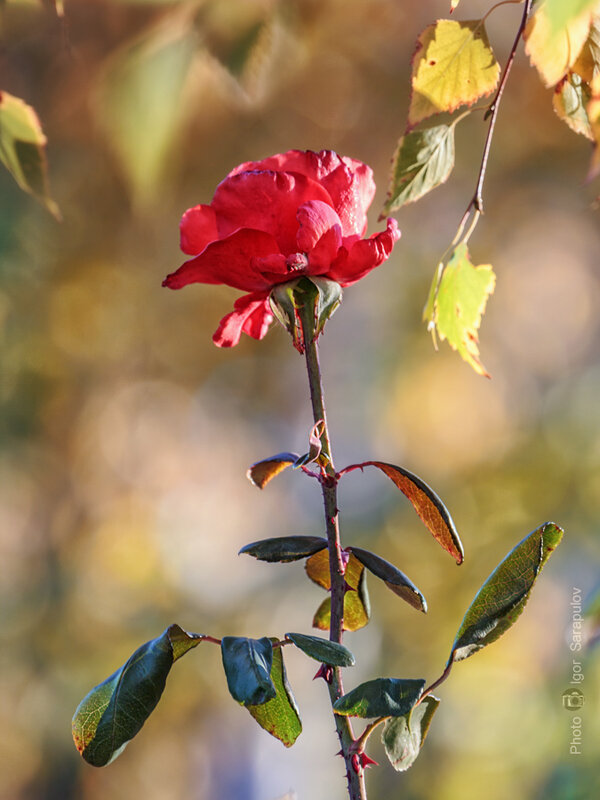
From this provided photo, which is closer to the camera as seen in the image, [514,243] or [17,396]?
[17,396]

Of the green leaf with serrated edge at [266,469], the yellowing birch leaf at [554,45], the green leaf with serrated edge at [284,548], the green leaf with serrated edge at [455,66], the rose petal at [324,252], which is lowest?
the green leaf with serrated edge at [284,548]

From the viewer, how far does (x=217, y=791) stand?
3.08ft

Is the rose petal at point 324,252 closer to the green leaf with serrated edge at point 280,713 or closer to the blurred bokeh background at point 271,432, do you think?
the green leaf with serrated edge at point 280,713

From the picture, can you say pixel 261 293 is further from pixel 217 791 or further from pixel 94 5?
pixel 217 791

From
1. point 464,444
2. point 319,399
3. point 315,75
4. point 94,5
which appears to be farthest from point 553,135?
point 319,399

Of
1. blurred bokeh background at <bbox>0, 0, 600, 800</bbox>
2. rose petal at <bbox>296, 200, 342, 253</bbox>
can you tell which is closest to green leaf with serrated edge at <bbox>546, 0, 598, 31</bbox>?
rose petal at <bbox>296, 200, 342, 253</bbox>

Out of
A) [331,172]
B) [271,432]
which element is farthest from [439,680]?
[271,432]

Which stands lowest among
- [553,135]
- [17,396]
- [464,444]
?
[464,444]

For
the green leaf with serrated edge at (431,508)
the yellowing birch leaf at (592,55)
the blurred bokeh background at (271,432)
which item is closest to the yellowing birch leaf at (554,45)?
the yellowing birch leaf at (592,55)

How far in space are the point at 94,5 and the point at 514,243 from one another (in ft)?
1.96

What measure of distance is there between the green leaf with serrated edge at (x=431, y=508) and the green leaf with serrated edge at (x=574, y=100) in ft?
0.31

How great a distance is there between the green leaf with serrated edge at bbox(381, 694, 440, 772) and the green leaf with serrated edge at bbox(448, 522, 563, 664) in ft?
0.06

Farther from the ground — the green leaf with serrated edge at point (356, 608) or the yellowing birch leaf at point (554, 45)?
the yellowing birch leaf at point (554, 45)

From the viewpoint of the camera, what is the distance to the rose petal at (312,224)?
0.51ft
